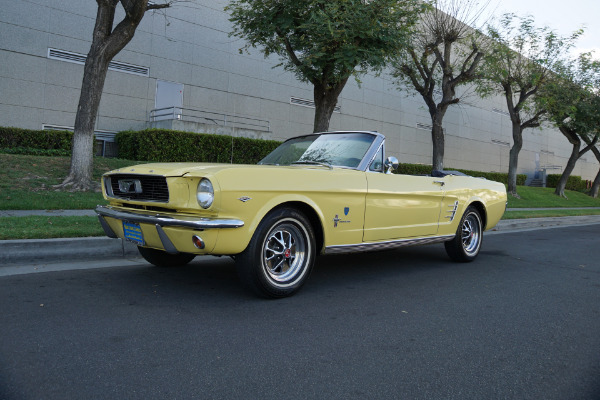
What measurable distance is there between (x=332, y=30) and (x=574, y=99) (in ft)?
56.7

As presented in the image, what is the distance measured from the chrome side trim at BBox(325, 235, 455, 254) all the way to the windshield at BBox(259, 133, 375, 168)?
0.83 meters

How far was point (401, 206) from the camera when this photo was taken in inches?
205

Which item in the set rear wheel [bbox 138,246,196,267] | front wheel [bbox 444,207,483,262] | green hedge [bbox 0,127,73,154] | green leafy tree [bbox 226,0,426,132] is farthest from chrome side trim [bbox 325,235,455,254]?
green hedge [bbox 0,127,73,154]

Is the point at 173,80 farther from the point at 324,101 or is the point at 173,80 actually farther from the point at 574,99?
the point at 574,99

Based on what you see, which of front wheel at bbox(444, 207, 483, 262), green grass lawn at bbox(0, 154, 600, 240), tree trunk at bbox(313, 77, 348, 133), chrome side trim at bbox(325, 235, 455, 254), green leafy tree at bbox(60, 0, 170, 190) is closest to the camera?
chrome side trim at bbox(325, 235, 455, 254)

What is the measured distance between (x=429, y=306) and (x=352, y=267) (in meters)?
1.76

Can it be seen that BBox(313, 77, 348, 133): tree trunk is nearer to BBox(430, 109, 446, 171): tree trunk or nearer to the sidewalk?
the sidewalk

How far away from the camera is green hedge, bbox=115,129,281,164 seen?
1570cm

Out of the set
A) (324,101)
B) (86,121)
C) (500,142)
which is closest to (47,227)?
(86,121)

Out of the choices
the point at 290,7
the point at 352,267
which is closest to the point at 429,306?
the point at 352,267

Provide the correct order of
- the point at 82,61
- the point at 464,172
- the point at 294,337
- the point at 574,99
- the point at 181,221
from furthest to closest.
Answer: the point at 464,172 → the point at 574,99 → the point at 82,61 → the point at 181,221 → the point at 294,337

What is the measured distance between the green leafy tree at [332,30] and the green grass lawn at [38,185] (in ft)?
17.8

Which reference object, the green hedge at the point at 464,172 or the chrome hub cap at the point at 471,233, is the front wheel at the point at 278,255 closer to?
the chrome hub cap at the point at 471,233

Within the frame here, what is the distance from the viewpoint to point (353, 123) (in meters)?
26.2
